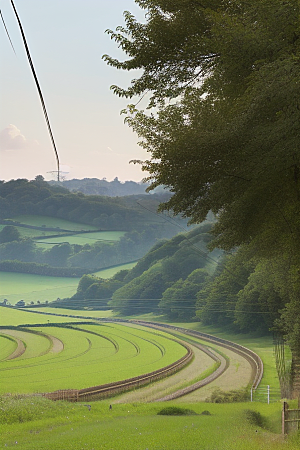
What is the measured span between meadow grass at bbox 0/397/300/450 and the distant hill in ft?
95.5

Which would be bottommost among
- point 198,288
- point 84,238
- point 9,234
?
point 198,288

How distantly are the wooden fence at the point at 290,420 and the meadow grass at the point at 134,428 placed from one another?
0.72ft

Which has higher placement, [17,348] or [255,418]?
[255,418]

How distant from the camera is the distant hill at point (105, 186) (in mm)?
39469

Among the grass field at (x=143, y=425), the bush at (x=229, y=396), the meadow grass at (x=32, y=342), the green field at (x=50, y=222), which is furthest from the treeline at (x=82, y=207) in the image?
the bush at (x=229, y=396)

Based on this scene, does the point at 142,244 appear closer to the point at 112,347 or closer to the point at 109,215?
the point at 109,215

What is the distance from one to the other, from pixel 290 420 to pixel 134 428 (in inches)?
122

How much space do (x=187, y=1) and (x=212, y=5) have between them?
1.54ft

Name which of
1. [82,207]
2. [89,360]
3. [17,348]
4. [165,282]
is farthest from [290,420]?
[82,207]

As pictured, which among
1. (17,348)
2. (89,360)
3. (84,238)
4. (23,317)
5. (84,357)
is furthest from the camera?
(84,238)

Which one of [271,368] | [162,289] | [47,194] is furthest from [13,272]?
[271,368]

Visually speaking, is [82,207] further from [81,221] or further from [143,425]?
[143,425]

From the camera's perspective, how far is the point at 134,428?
901 centimetres

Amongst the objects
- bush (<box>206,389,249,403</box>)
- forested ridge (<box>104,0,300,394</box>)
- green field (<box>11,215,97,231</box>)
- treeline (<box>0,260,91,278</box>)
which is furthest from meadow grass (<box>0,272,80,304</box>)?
forested ridge (<box>104,0,300,394</box>)
